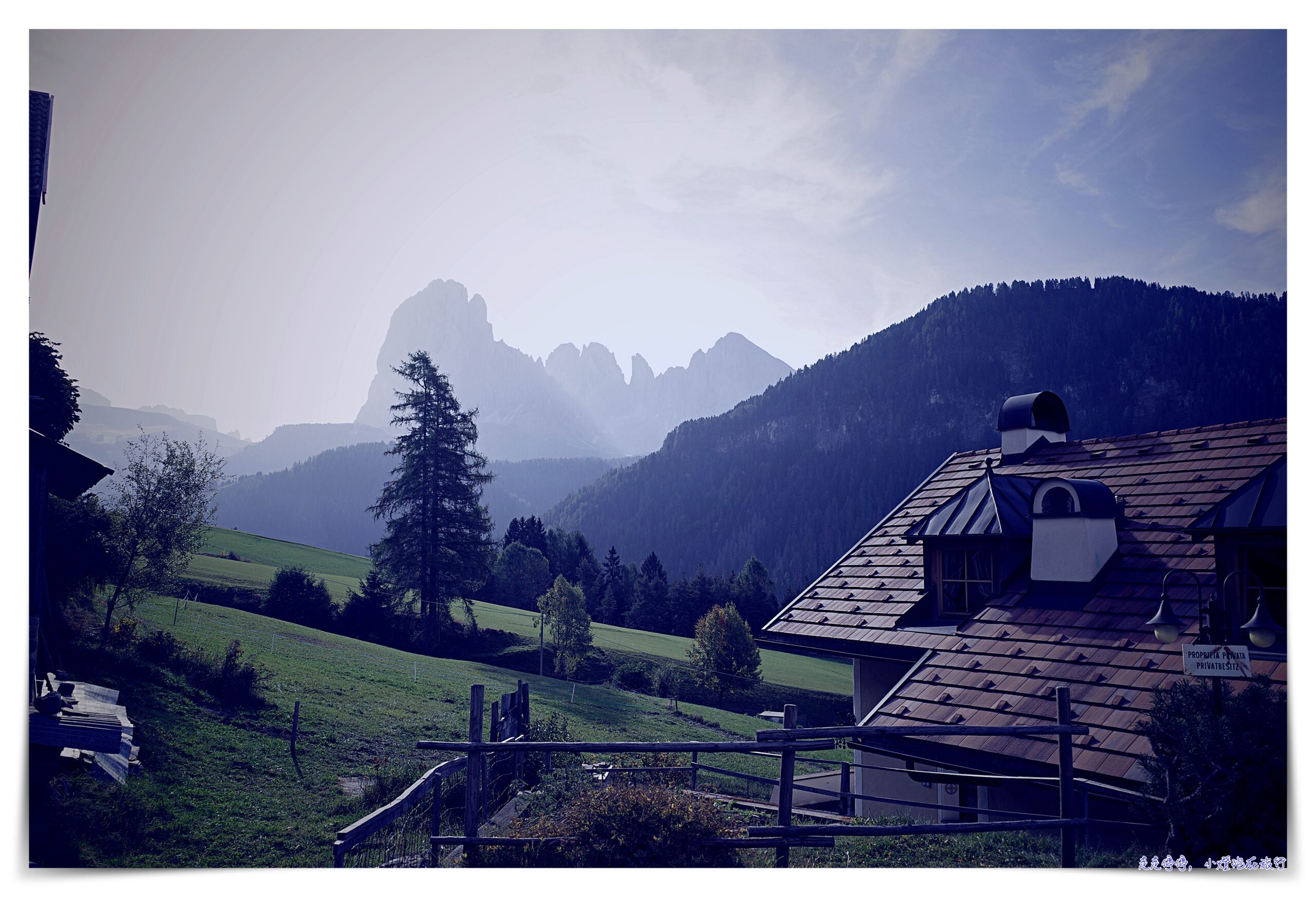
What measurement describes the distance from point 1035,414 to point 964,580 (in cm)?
290

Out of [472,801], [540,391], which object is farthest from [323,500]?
[540,391]

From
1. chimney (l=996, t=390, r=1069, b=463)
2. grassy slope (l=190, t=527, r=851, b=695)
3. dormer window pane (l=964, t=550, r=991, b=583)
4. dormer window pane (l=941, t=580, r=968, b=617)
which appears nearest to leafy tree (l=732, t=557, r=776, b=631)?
grassy slope (l=190, t=527, r=851, b=695)

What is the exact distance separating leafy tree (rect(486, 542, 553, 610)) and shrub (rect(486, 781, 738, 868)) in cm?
3392

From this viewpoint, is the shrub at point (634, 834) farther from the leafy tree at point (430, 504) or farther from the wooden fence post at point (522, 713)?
the leafy tree at point (430, 504)

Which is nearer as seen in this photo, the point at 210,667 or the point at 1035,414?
the point at 1035,414

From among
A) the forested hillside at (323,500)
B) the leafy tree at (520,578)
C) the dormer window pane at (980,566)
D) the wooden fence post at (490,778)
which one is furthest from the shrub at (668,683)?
the forested hillside at (323,500)

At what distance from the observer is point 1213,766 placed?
449 centimetres

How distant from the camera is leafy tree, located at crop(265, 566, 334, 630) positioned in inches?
842

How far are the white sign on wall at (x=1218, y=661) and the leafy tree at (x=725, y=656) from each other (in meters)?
23.2

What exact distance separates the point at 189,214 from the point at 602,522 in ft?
236

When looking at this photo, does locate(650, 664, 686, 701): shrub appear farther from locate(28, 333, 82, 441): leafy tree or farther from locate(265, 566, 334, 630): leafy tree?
locate(28, 333, 82, 441): leafy tree

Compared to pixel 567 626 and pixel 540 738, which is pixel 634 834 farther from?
pixel 567 626

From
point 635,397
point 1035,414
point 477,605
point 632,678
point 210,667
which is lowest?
point 632,678
